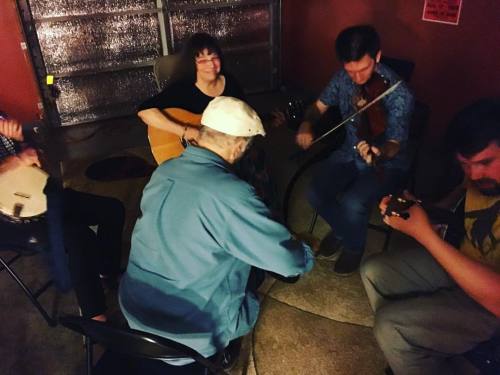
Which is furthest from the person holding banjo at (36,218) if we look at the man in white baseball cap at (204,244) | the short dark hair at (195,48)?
the short dark hair at (195,48)

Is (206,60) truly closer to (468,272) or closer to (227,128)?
(227,128)

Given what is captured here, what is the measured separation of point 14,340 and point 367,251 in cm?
207

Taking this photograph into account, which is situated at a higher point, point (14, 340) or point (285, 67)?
point (285, 67)

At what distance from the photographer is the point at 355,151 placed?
2301 millimetres

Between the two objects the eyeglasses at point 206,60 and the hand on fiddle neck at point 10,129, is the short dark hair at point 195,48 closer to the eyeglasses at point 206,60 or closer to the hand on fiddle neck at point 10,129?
the eyeglasses at point 206,60

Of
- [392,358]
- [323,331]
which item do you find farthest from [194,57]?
[392,358]

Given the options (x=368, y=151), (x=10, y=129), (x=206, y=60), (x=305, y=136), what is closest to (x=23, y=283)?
(x=10, y=129)

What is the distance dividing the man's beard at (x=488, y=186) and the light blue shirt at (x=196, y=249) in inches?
26.9

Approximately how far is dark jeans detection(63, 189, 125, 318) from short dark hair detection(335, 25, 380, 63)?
4.75ft

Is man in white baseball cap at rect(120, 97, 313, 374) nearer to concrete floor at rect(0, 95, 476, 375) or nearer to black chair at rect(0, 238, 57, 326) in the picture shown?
concrete floor at rect(0, 95, 476, 375)

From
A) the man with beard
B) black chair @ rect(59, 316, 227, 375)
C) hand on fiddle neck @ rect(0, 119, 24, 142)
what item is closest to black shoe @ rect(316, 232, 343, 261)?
the man with beard

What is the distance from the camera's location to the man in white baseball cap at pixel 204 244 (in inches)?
48.9

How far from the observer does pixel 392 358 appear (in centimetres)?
149

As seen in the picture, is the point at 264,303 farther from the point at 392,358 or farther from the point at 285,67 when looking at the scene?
the point at 285,67
